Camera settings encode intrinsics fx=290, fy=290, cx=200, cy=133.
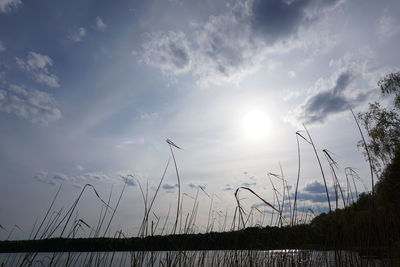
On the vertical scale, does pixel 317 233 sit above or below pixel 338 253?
above

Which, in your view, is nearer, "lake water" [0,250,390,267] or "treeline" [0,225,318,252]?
"lake water" [0,250,390,267]

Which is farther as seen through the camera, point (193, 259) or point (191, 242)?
point (191, 242)

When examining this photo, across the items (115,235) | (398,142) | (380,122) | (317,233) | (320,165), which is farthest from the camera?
(380,122)

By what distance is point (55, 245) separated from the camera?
3713mm

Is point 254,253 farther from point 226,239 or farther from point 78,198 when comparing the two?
point 78,198

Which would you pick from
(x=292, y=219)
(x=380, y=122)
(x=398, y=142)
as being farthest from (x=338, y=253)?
(x=380, y=122)

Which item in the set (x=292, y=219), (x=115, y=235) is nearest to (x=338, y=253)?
(x=292, y=219)

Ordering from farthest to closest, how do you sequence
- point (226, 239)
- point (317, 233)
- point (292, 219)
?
point (226, 239), point (317, 233), point (292, 219)

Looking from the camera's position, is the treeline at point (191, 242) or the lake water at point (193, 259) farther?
the treeline at point (191, 242)

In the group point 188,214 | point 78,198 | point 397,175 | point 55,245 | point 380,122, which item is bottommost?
point 55,245

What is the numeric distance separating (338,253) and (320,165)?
2.48ft

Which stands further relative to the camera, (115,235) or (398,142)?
(398,142)

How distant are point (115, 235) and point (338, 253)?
112 inches

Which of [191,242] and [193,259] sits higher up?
[191,242]
